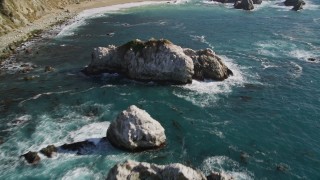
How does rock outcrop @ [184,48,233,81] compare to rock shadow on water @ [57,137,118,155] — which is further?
rock outcrop @ [184,48,233,81]

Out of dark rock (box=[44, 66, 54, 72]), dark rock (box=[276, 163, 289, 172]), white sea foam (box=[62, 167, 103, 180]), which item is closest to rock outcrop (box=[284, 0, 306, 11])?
dark rock (box=[44, 66, 54, 72])

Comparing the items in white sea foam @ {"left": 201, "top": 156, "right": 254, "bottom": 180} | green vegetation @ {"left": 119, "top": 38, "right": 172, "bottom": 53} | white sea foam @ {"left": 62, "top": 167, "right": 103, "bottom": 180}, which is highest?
green vegetation @ {"left": 119, "top": 38, "right": 172, "bottom": 53}

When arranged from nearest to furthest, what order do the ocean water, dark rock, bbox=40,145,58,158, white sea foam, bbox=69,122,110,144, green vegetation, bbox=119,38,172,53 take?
the ocean water
dark rock, bbox=40,145,58,158
white sea foam, bbox=69,122,110,144
green vegetation, bbox=119,38,172,53

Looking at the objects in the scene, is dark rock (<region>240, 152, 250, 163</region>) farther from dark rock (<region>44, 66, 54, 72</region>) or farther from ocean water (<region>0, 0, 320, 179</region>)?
dark rock (<region>44, 66, 54, 72</region>)

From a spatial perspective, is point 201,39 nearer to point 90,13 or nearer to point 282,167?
point 90,13

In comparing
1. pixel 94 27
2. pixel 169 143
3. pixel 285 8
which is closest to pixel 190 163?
pixel 169 143

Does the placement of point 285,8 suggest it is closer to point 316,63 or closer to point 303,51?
point 303,51

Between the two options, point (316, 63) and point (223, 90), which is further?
point (316, 63)
